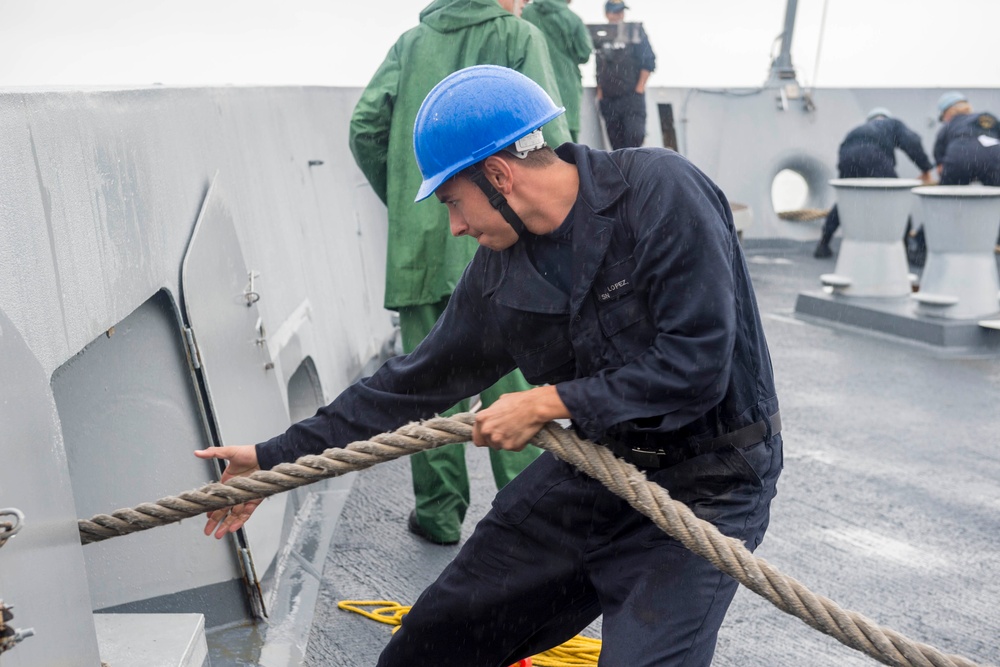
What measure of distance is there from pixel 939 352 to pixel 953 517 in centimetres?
324

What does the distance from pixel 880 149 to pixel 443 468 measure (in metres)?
8.10

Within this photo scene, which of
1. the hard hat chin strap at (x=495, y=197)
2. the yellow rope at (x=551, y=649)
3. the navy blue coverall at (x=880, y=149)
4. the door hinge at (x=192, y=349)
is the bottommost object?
the yellow rope at (x=551, y=649)

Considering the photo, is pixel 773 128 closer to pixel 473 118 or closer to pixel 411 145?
pixel 411 145

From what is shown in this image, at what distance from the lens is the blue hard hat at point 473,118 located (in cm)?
207

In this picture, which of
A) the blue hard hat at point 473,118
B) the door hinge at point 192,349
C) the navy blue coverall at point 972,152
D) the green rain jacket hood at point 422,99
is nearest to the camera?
the blue hard hat at point 473,118

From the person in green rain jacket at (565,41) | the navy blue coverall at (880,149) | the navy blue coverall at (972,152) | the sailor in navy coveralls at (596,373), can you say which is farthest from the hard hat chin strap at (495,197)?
the navy blue coverall at (880,149)

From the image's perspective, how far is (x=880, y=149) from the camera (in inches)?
410

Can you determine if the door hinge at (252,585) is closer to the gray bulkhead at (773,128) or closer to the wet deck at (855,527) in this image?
the wet deck at (855,527)

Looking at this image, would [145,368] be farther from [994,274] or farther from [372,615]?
[994,274]

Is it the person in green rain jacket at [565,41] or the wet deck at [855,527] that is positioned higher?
the person in green rain jacket at [565,41]

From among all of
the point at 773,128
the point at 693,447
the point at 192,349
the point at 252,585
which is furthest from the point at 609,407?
the point at 773,128

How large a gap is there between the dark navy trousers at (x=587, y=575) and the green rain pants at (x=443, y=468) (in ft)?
4.44

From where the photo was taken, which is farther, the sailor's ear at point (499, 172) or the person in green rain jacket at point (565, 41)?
the person in green rain jacket at point (565, 41)

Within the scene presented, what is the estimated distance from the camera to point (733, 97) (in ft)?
38.5
